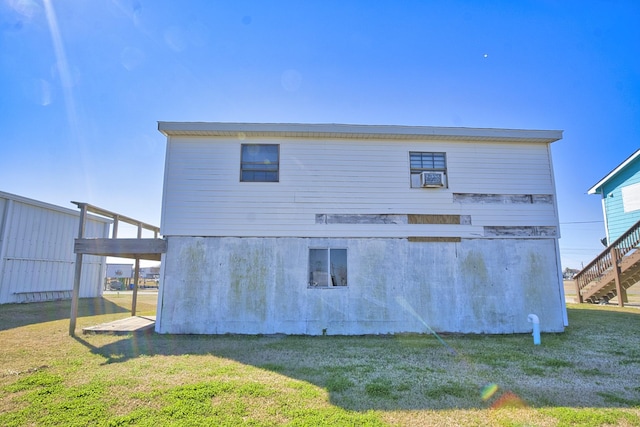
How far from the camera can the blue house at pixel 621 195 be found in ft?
46.9

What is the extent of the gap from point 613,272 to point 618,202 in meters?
3.66

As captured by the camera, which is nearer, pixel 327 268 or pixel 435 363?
pixel 435 363

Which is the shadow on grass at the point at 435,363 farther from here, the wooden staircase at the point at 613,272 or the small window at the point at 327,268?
the wooden staircase at the point at 613,272

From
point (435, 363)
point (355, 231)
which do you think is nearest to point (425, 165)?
point (355, 231)

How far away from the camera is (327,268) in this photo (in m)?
8.07

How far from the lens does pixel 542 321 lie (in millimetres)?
8164

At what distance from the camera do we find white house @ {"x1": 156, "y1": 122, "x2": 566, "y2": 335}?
26.0ft

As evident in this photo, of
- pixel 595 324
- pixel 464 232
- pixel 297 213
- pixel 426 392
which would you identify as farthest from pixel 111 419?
pixel 595 324

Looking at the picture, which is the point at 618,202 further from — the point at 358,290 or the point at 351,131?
the point at 358,290

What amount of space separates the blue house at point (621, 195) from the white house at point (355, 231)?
9.19 metres

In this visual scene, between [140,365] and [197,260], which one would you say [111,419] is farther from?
[197,260]

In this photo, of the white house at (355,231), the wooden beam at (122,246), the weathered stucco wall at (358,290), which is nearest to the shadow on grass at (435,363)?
the weathered stucco wall at (358,290)

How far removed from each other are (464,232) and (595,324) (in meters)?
4.80

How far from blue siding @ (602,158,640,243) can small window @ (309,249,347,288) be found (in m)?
14.0
